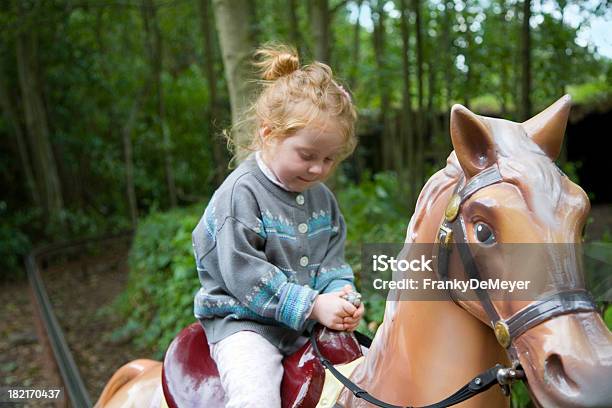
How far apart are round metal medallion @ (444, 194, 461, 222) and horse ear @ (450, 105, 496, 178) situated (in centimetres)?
7

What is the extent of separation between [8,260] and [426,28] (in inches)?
316

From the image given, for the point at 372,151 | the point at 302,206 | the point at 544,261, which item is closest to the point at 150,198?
the point at 372,151

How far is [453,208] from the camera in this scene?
150 centimetres

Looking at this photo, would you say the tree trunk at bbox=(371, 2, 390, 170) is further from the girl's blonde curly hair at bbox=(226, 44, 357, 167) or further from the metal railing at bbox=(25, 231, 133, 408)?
the girl's blonde curly hair at bbox=(226, 44, 357, 167)

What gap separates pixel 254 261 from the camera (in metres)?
2.04

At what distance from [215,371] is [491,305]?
3.78 ft

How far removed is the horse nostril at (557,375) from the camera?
131 centimetres

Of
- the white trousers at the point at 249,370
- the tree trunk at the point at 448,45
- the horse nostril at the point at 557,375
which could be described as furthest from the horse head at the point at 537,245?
the tree trunk at the point at 448,45

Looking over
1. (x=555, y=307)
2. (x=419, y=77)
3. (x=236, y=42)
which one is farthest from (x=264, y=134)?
(x=419, y=77)

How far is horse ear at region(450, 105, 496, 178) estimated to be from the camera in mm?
1468

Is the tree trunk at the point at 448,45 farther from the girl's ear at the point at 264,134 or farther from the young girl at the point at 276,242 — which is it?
the girl's ear at the point at 264,134

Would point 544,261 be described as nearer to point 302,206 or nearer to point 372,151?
point 302,206

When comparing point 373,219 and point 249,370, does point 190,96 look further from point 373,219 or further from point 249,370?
point 249,370

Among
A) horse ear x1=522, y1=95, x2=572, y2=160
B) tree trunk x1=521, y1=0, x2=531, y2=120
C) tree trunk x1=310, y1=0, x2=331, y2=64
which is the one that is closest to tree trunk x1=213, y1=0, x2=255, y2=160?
tree trunk x1=310, y1=0, x2=331, y2=64
